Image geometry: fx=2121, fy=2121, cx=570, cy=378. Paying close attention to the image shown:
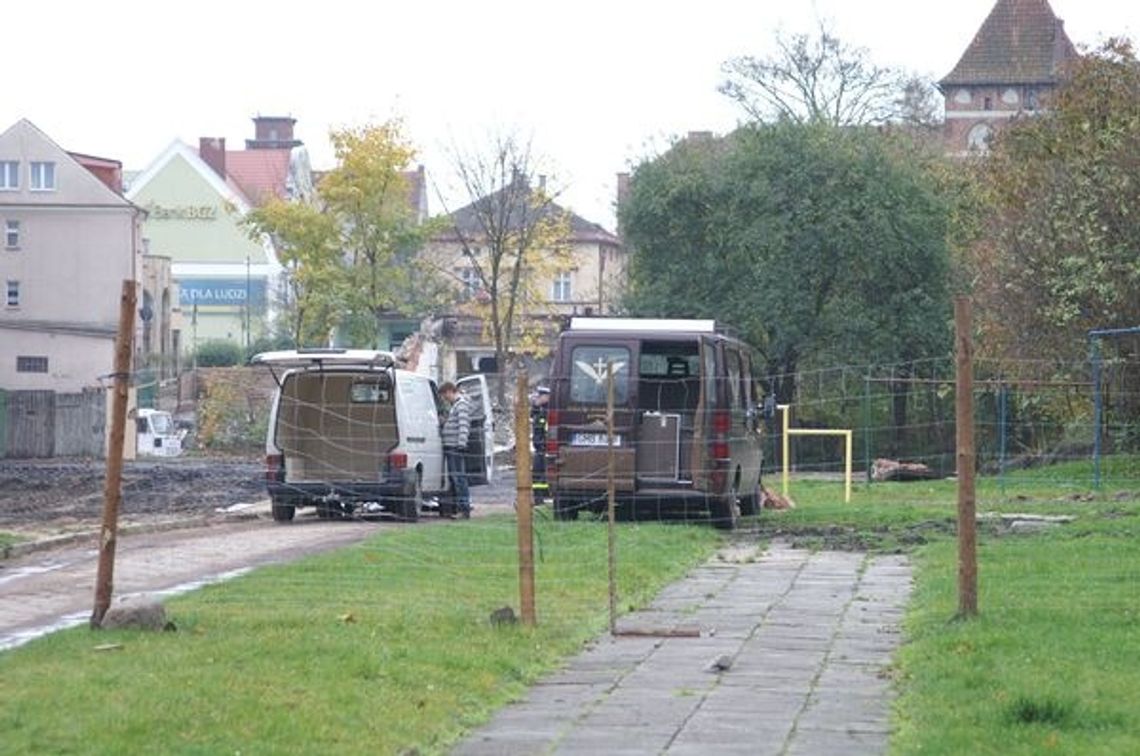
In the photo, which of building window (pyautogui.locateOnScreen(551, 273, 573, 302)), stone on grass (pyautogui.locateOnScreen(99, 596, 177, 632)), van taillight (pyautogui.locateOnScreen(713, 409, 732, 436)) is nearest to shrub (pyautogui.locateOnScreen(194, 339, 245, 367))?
building window (pyautogui.locateOnScreen(551, 273, 573, 302))

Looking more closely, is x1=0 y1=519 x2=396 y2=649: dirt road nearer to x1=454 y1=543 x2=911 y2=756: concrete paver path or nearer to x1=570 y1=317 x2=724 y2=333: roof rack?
x1=570 y1=317 x2=724 y2=333: roof rack

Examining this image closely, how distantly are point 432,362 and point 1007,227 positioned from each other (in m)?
31.4

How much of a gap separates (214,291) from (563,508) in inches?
3010

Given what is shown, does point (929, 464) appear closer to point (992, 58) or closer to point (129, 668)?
point (129, 668)

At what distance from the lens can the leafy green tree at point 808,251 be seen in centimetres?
5122

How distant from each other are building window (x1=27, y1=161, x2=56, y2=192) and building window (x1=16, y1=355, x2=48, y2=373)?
947cm

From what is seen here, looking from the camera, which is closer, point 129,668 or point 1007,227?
point 129,668

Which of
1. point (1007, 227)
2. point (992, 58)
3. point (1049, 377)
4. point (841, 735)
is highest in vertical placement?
point (992, 58)

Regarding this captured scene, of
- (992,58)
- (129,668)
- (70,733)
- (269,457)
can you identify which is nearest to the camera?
(70,733)

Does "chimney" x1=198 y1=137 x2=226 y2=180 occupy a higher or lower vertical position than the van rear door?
higher

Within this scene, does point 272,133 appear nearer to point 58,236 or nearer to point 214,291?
point 214,291

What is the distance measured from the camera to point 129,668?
11.8 meters

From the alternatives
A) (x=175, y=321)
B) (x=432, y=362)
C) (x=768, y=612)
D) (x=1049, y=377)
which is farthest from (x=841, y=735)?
(x=175, y=321)

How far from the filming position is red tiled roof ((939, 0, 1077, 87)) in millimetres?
99500
